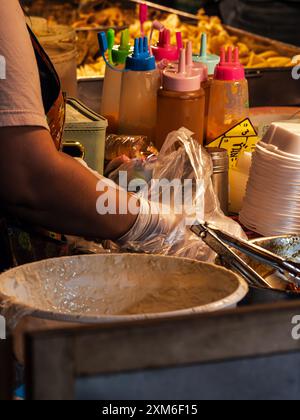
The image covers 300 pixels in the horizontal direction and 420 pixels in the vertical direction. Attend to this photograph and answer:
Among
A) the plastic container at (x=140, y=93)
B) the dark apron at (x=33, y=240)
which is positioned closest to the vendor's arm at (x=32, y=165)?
the dark apron at (x=33, y=240)

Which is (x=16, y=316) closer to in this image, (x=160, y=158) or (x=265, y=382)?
(x=265, y=382)

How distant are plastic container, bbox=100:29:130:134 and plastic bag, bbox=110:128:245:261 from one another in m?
0.40

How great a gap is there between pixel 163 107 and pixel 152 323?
4.62 feet

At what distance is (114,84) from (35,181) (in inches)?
36.0

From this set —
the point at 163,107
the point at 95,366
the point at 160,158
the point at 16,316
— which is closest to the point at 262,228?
the point at 160,158

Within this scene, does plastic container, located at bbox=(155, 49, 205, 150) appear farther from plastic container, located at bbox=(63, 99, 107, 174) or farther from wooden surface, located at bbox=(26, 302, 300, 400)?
wooden surface, located at bbox=(26, 302, 300, 400)

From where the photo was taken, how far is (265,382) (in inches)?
51.0

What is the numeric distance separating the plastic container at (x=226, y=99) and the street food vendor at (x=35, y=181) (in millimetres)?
600

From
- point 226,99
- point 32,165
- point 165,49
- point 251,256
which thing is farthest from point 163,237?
point 165,49

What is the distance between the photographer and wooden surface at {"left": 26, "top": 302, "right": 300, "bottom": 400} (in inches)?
45.4

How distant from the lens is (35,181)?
6.34 ft
